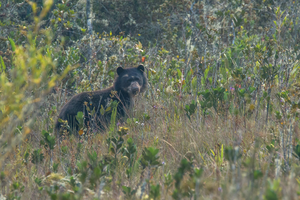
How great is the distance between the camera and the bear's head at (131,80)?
6.93m

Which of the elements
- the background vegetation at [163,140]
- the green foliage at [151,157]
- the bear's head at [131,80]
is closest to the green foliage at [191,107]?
the background vegetation at [163,140]

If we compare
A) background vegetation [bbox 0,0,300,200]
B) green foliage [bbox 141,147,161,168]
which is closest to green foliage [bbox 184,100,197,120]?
background vegetation [bbox 0,0,300,200]

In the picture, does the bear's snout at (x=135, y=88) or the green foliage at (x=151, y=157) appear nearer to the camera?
the green foliage at (x=151, y=157)

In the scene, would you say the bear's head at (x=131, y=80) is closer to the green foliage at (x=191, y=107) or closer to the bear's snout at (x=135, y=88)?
the bear's snout at (x=135, y=88)

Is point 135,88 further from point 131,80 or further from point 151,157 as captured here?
point 151,157

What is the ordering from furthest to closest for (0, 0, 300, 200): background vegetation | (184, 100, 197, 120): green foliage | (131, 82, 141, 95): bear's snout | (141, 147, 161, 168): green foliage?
(131, 82, 141, 95): bear's snout < (184, 100, 197, 120): green foliage < (141, 147, 161, 168): green foliage < (0, 0, 300, 200): background vegetation

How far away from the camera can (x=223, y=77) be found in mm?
5387

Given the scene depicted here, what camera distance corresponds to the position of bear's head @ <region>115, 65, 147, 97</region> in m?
6.93

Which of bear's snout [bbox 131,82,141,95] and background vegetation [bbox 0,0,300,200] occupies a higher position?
background vegetation [bbox 0,0,300,200]

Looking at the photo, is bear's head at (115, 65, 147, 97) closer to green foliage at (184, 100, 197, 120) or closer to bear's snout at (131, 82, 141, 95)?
bear's snout at (131, 82, 141, 95)

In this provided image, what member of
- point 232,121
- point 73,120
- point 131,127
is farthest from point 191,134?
point 73,120

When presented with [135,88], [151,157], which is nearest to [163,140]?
[151,157]

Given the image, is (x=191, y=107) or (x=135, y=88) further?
(x=135, y=88)

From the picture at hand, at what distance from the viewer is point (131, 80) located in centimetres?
702
